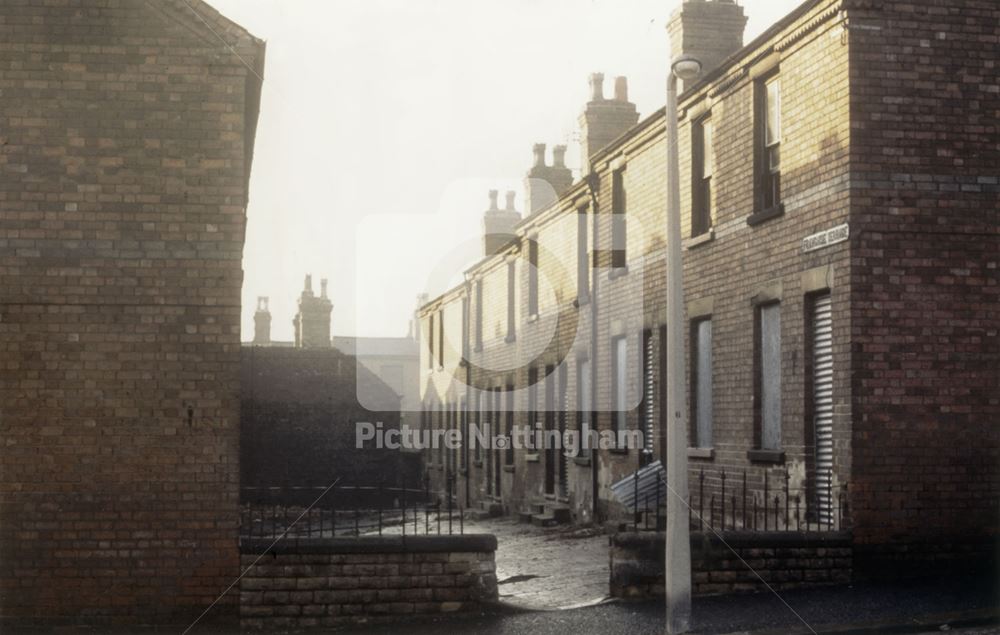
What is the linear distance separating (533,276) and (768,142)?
13.8 metres

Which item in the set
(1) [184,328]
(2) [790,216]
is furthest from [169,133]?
(2) [790,216]

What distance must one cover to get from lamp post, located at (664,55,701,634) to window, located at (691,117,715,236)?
6.71 meters

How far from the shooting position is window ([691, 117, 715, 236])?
730 inches

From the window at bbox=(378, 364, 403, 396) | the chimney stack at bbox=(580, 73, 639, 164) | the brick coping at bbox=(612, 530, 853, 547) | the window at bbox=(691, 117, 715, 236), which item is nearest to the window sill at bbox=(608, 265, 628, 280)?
the window at bbox=(691, 117, 715, 236)

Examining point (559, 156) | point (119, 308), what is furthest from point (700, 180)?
point (559, 156)

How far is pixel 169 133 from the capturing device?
12.4 metres

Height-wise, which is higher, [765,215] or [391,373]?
[765,215]

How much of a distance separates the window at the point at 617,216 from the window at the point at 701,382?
4037 mm

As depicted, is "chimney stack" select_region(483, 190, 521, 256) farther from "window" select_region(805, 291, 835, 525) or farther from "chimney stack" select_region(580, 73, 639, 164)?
"window" select_region(805, 291, 835, 525)

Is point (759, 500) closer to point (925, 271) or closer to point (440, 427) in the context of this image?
point (925, 271)

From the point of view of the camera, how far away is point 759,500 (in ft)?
51.9

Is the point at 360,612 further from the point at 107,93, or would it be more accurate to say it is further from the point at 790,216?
the point at 790,216

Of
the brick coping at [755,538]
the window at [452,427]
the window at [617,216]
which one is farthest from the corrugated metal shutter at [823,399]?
the window at [452,427]

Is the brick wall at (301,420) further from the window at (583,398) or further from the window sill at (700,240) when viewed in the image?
the window sill at (700,240)
